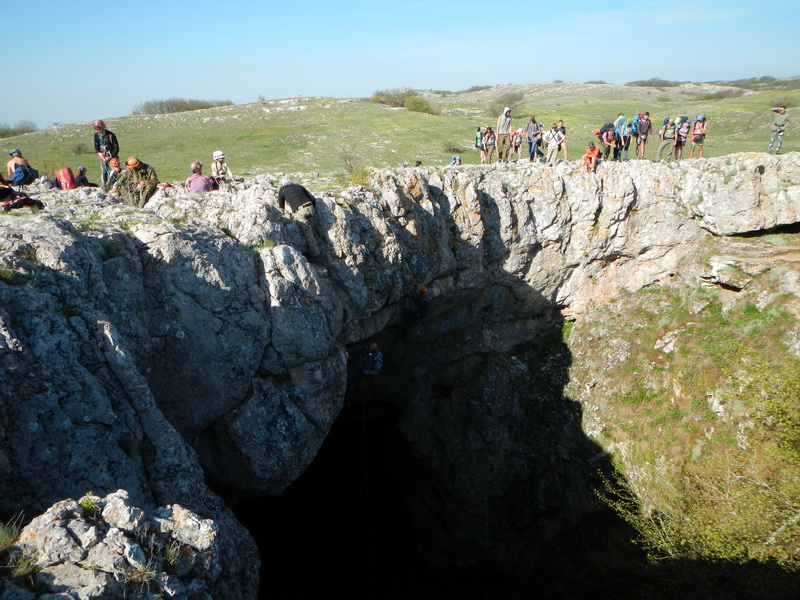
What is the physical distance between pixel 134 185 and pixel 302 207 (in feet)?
16.1

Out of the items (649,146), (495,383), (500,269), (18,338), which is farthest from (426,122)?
(18,338)

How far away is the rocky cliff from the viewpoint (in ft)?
21.8

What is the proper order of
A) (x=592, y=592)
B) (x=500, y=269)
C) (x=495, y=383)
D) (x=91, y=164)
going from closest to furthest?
(x=592, y=592) → (x=500, y=269) → (x=495, y=383) → (x=91, y=164)

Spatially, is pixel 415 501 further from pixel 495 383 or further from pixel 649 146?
pixel 649 146

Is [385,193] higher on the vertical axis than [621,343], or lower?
higher

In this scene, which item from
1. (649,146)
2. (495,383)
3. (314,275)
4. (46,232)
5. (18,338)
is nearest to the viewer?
(18,338)

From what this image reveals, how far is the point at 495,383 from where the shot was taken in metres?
20.0

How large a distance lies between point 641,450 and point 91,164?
27506 millimetres

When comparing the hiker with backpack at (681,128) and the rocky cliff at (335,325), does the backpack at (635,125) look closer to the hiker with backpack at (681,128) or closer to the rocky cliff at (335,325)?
the hiker with backpack at (681,128)

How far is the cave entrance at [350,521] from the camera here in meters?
19.5

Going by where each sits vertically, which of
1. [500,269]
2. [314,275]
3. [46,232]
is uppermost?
[46,232]

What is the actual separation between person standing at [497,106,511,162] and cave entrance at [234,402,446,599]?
39.9 feet

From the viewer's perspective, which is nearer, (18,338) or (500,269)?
(18,338)

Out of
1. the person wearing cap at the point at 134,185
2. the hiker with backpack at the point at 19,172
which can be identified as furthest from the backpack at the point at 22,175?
the person wearing cap at the point at 134,185
